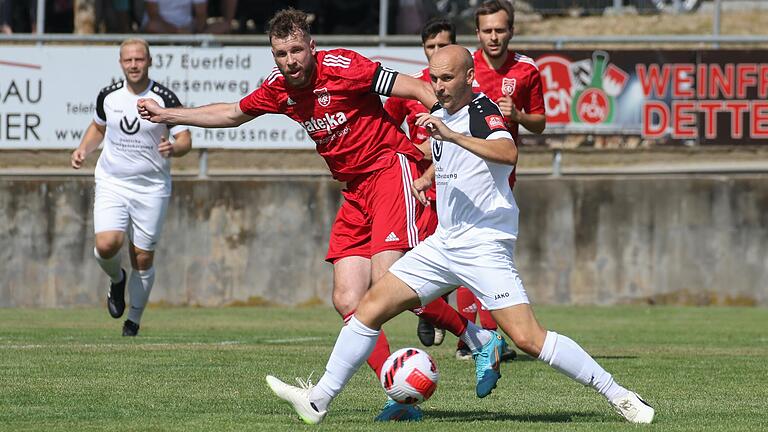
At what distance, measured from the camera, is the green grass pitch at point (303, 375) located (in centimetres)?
714

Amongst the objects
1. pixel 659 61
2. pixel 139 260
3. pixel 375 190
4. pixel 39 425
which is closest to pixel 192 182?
pixel 139 260

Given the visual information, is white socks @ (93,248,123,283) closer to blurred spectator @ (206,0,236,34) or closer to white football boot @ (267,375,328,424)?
white football boot @ (267,375,328,424)

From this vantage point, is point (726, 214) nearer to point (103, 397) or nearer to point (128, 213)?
point (128, 213)

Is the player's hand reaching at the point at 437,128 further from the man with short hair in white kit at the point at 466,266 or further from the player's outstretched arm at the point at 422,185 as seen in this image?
the player's outstretched arm at the point at 422,185

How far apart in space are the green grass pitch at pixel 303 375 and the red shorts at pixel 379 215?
906mm

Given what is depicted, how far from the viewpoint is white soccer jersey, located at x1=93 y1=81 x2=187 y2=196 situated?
12391mm

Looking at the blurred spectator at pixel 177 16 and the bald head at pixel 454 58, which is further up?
the blurred spectator at pixel 177 16

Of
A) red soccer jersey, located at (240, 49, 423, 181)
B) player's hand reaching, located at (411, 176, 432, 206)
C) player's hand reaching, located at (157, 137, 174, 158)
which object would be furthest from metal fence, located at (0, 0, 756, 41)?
player's hand reaching, located at (411, 176, 432, 206)

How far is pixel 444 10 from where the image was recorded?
22.6 metres

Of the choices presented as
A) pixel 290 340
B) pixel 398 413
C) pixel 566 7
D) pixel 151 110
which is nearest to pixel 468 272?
pixel 398 413

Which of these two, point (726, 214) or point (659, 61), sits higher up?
point (659, 61)

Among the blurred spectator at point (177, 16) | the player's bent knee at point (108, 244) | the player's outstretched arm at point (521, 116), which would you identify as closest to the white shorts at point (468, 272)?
the player's outstretched arm at point (521, 116)

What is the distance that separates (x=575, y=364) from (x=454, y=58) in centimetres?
160

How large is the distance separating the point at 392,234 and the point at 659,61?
9.86 meters
